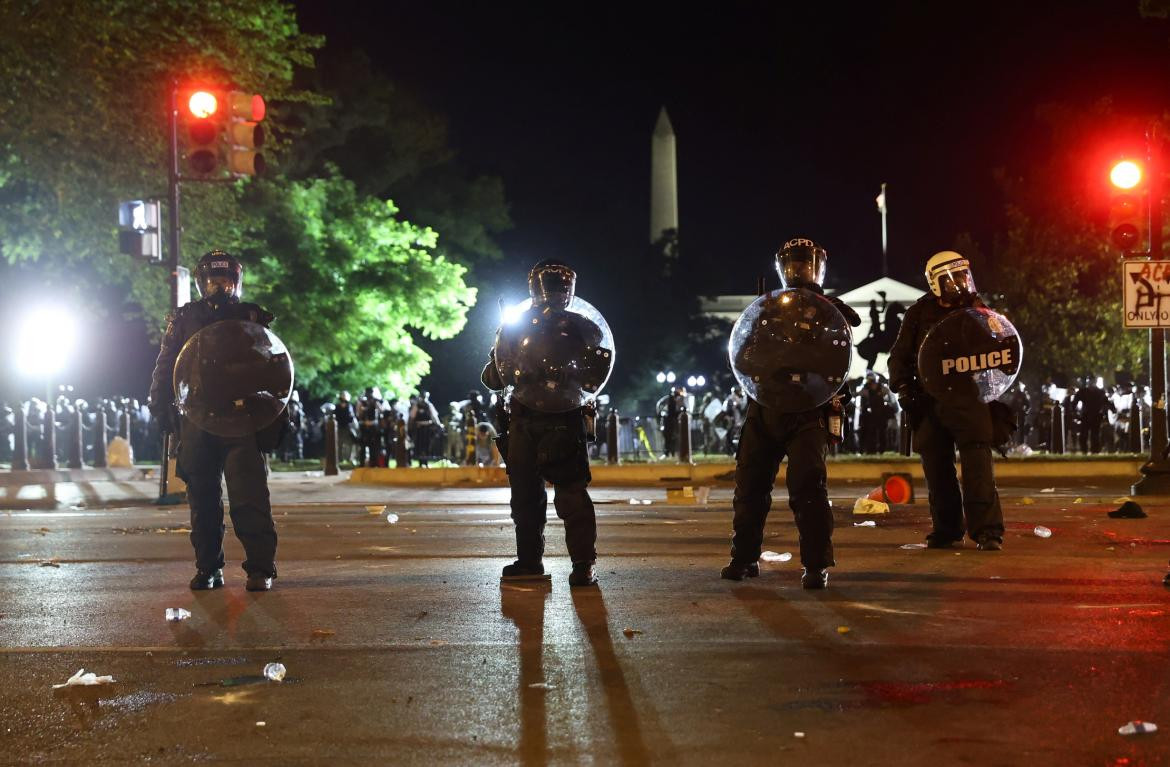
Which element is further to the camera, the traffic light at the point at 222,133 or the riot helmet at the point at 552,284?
the traffic light at the point at 222,133

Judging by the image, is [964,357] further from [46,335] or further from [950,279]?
[46,335]

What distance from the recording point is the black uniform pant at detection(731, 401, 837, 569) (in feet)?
25.2

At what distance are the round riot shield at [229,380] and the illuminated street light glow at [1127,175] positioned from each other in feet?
35.4

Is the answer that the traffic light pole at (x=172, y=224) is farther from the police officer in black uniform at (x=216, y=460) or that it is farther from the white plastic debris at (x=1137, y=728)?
the white plastic debris at (x=1137, y=728)

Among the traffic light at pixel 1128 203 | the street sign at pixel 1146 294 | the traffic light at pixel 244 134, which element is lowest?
the street sign at pixel 1146 294

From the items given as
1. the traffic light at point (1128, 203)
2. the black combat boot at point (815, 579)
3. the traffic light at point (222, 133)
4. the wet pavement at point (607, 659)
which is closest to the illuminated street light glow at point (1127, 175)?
the traffic light at point (1128, 203)

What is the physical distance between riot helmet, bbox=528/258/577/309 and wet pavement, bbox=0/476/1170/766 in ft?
5.06

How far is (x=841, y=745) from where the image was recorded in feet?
14.4

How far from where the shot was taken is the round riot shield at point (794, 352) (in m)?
7.73

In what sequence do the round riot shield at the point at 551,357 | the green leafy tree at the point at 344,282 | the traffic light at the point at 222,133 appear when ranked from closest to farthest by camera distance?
the round riot shield at the point at 551,357
the traffic light at the point at 222,133
the green leafy tree at the point at 344,282

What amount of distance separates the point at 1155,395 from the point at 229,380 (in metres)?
11.9

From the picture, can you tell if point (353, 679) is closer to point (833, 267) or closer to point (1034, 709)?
point (1034, 709)

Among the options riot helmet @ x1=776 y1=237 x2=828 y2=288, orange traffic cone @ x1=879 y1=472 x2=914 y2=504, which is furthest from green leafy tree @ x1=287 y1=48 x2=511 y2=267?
riot helmet @ x1=776 y1=237 x2=828 y2=288

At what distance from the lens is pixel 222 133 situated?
15945 mm
